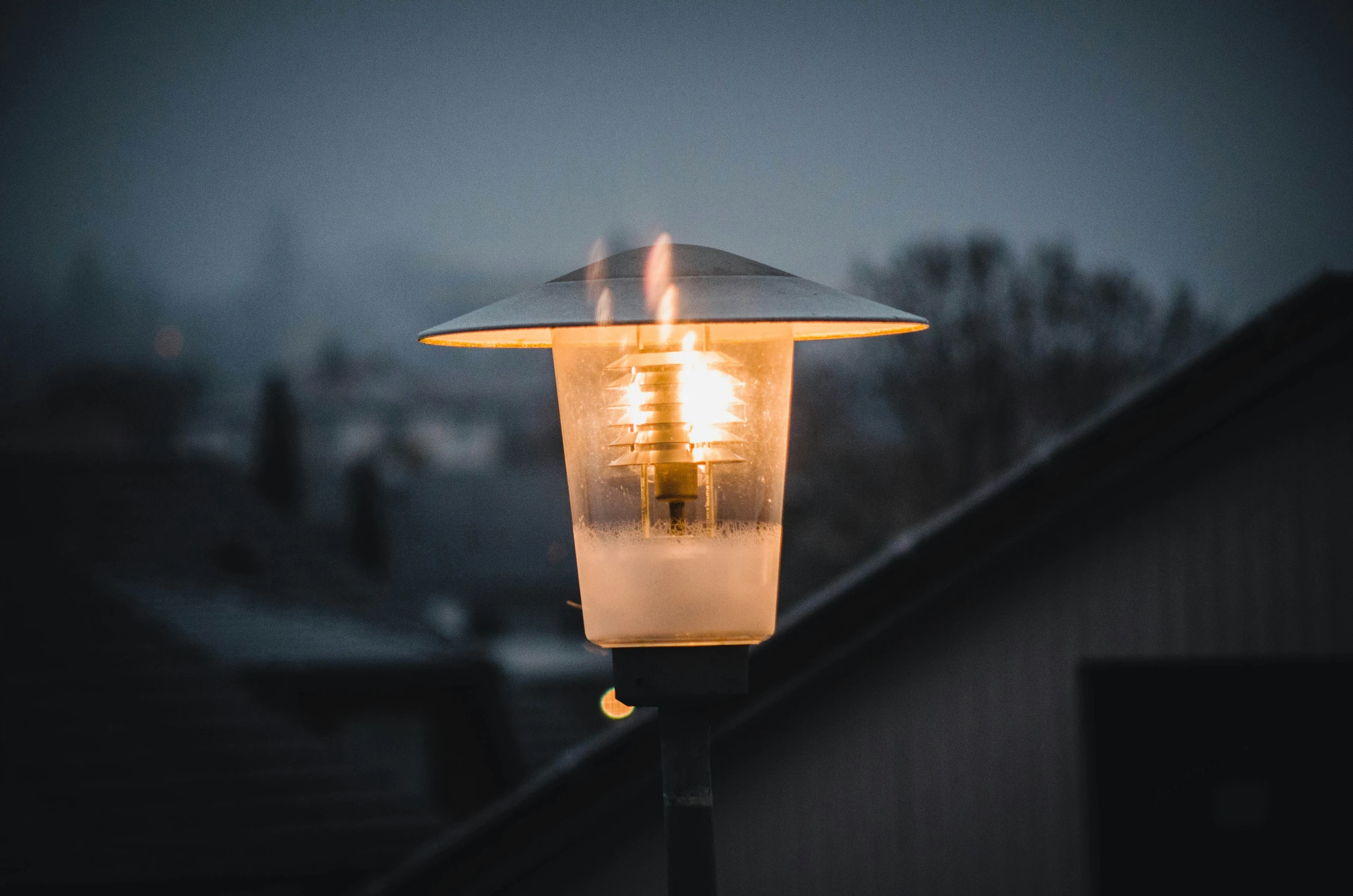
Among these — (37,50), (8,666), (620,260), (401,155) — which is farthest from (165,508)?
(37,50)

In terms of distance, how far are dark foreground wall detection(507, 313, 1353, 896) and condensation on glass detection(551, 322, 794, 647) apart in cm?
234

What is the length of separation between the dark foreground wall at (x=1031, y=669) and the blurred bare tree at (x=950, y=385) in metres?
22.7

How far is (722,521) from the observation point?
1.89 meters

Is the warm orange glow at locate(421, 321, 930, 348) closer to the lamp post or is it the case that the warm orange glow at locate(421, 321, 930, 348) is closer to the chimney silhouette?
the lamp post

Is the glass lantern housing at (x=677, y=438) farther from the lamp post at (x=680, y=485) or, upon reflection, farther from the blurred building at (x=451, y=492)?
the blurred building at (x=451, y=492)

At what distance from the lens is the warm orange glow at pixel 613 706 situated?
1.99 metres

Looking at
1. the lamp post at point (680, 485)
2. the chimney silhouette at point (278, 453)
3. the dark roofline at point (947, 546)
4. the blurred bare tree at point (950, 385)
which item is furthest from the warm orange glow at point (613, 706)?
the chimney silhouette at point (278, 453)

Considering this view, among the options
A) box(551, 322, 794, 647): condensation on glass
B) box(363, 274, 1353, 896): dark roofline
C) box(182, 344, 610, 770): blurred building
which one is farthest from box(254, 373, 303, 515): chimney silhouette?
box(551, 322, 794, 647): condensation on glass

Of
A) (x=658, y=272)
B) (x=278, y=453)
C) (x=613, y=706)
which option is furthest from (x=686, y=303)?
(x=278, y=453)

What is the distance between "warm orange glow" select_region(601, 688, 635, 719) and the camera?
1.99 m

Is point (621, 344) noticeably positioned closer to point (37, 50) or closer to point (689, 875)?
point (689, 875)

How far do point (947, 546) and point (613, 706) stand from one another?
2.17 m

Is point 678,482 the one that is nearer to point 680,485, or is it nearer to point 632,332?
point 680,485

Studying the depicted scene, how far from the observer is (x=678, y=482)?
187cm
